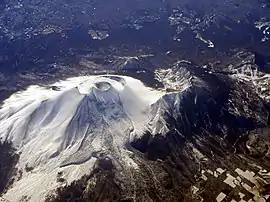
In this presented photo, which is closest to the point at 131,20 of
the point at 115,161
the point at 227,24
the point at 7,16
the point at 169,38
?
the point at 169,38

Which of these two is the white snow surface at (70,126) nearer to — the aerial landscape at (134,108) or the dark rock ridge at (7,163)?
the aerial landscape at (134,108)

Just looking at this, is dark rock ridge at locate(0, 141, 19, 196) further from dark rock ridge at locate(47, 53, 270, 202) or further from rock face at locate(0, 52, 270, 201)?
dark rock ridge at locate(47, 53, 270, 202)

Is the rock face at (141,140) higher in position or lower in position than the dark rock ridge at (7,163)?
higher

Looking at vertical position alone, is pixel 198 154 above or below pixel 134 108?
below

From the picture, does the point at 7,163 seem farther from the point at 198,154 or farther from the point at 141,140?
the point at 198,154

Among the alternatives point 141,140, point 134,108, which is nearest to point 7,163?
point 141,140

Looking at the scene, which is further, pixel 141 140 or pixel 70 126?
pixel 70 126

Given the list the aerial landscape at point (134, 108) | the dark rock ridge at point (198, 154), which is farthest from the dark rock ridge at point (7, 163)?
the dark rock ridge at point (198, 154)
